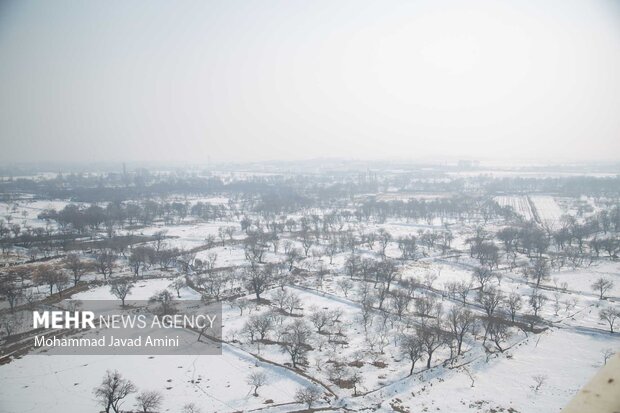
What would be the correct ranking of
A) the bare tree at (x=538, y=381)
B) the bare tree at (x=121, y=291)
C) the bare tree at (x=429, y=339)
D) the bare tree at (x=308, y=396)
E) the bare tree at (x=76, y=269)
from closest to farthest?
the bare tree at (x=308, y=396) < the bare tree at (x=538, y=381) < the bare tree at (x=429, y=339) < the bare tree at (x=121, y=291) < the bare tree at (x=76, y=269)

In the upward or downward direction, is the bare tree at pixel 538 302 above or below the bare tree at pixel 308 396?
above

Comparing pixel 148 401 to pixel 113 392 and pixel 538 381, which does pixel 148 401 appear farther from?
pixel 538 381

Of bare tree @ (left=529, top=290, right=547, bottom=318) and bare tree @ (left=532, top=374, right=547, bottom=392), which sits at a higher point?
bare tree @ (left=529, top=290, right=547, bottom=318)

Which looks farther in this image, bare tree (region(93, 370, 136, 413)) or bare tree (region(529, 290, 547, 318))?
bare tree (region(529, 290, 547, 318))

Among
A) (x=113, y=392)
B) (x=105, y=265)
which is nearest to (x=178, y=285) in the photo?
(x=105, y=265)

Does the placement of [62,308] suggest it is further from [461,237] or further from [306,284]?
[461,237]

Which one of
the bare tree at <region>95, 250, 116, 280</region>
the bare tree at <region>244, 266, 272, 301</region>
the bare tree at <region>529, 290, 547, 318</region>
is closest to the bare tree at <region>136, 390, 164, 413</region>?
the bare tree at <region>244, 266, 272, 301</region>

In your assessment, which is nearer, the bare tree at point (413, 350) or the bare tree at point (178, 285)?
the bare tree at point (413, 350)

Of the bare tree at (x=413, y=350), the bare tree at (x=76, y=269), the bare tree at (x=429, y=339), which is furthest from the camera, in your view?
the bare tree at (x=76, y=269)

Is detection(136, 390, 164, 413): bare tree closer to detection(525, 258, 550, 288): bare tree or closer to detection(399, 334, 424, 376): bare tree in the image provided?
detection(399, 334, 424, 376): bare tree

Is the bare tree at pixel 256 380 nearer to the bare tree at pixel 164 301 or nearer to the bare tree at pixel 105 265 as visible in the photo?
the bare tree at pixel 164 301

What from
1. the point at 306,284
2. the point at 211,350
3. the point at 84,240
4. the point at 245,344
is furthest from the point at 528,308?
the point at 84,240

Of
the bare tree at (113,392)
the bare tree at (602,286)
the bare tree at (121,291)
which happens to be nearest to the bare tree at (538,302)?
the bare tree at (602,286)
